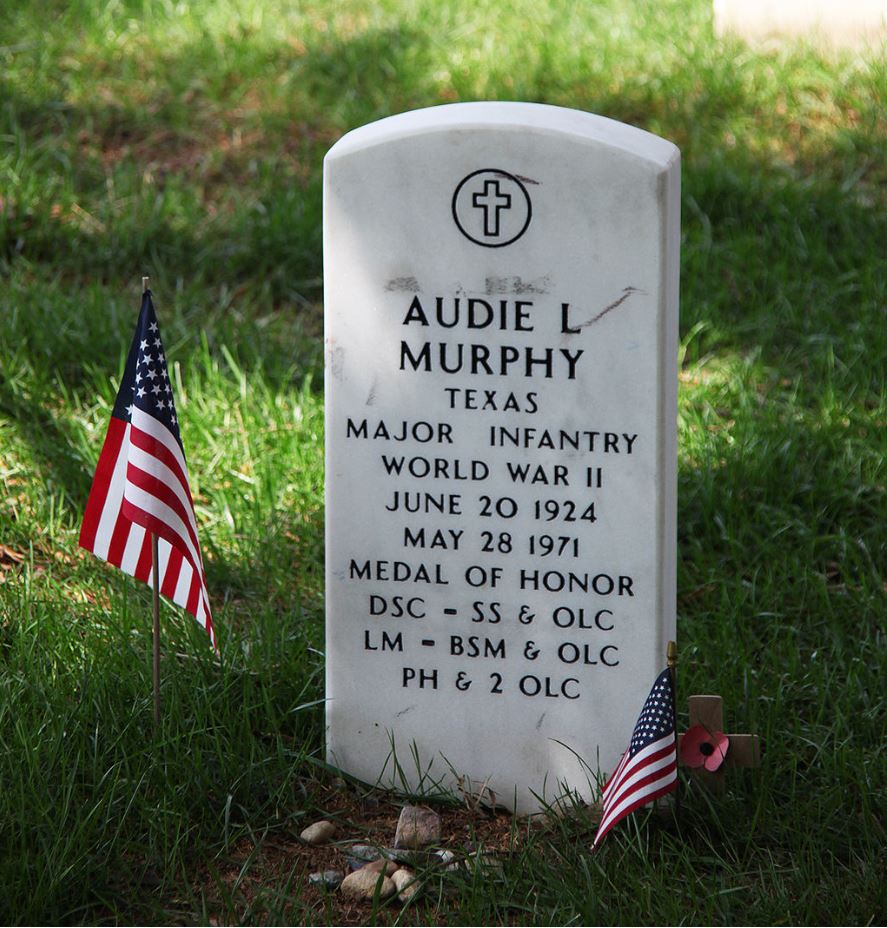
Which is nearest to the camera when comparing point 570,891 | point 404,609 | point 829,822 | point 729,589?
point 570,891

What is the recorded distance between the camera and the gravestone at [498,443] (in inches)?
108

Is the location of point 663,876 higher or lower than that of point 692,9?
lower

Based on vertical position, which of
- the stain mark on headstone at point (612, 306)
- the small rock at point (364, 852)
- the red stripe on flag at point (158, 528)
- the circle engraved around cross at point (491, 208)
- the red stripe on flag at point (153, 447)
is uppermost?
the circle engraved around cross at point (491, 208)

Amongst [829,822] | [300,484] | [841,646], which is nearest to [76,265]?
[300,484]

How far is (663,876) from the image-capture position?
2637 mm

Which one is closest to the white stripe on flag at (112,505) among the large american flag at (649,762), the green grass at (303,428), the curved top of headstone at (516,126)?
the green grass at (303,428)

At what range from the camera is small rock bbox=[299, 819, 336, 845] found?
283 cm

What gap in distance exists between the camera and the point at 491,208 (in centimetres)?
277

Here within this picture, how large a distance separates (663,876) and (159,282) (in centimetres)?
337

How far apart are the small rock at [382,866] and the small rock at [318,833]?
13 centimetres

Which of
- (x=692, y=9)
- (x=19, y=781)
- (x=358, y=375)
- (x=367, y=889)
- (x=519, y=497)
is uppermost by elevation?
(x=692, y=9)

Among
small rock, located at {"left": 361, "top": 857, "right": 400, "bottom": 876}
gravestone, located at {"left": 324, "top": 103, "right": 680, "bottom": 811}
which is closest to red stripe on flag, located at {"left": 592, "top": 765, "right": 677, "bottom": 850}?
gravestone, located at {"left": 324, "top": 103, "right": 680, "bottom": 811}

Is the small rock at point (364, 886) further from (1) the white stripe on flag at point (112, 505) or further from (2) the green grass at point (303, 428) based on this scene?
(1) the white stripe on flag at point (112, 505)

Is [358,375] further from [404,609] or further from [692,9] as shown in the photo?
[692,9]
